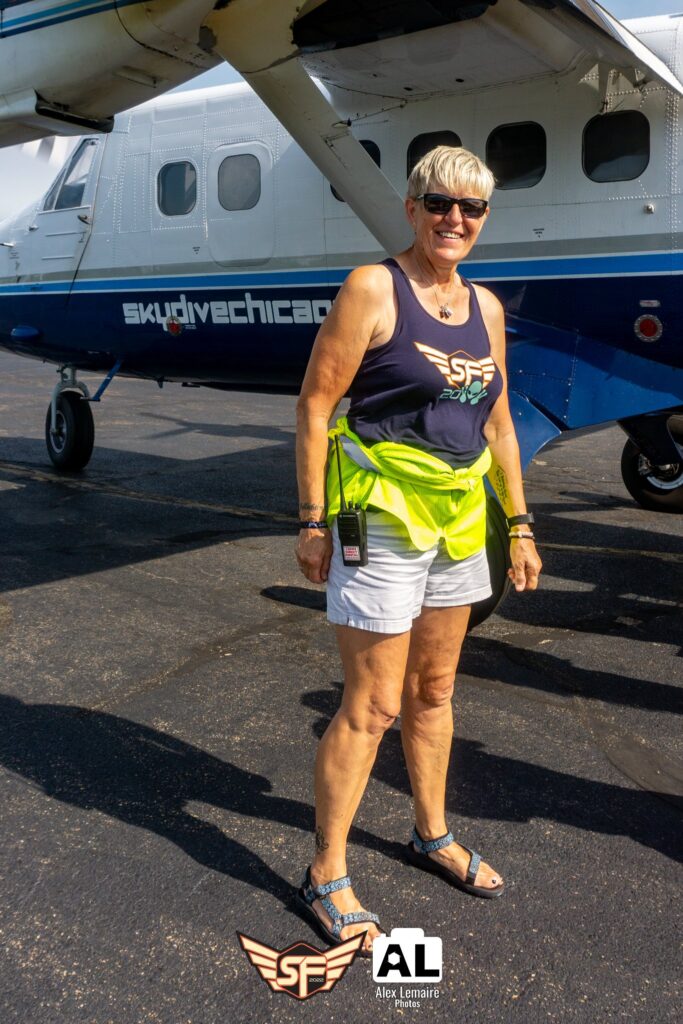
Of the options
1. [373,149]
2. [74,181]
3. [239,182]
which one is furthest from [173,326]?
[373,149]

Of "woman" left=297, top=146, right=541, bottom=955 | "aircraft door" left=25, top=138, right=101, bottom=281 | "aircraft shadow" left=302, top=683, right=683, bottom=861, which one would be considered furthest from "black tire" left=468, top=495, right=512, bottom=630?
"aircraft door" left=25, top=138, right=101, bottom=281

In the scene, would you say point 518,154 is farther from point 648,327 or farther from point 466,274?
point 648,327

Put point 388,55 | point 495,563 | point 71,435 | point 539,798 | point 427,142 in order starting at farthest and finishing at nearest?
1. point 71,435
2. point 427,142
3. point 388,55
4. point 495,563
5. point 539,798

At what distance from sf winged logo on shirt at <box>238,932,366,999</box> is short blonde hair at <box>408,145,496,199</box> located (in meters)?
2.16

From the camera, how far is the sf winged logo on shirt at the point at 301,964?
276cm

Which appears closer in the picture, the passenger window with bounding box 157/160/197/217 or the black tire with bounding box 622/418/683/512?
the passenger window with bounding box 157/160/197/217

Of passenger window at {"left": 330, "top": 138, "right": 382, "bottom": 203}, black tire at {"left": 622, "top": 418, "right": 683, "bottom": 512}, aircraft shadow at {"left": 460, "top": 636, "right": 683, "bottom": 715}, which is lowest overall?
aircraft shadow at {"left": 460, "top": 636, "right": 683, "bottom": 715}

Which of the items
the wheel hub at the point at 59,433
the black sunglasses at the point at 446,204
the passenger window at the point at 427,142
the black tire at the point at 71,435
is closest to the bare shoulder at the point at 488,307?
the black sunglasses at the point at 446,204

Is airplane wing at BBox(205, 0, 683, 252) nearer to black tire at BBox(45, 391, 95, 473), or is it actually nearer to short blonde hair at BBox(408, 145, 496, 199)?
short blonde hair at BBox(408, 145, 496, 199)

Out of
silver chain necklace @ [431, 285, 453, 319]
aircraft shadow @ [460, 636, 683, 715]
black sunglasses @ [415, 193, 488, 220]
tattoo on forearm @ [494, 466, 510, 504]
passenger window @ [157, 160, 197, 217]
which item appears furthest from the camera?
passenger window @ [157, 160, 197, 217]
